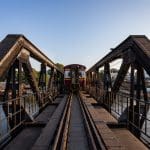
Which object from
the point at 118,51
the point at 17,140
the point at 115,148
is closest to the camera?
the point at 115,148

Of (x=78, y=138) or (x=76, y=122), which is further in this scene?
(x=76, y=122)

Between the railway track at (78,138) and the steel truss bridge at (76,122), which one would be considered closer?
the railway track at (78,138)

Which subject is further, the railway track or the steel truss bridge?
the steel truss bridge

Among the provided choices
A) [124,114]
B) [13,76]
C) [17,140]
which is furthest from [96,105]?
[17,140]

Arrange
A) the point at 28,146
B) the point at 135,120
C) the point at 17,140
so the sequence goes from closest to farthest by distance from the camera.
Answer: the point at 28,146 → the point at 17,140 → the point at 135,120

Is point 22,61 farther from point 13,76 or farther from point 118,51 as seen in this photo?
point 118,51

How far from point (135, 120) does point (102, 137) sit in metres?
2.89

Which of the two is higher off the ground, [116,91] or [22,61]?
[22,61]

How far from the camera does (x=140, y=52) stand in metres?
10.2

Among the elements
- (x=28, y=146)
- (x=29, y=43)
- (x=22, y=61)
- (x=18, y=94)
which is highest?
(x=29, y=43)

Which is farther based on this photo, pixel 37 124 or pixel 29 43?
pixel 29 43

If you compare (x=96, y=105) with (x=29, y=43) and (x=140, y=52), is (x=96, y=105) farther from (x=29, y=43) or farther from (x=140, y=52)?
(x=140, y=52)

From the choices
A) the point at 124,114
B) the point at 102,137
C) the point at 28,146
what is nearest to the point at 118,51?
the point at 124,114

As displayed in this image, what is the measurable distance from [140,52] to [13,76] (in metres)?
4.62
